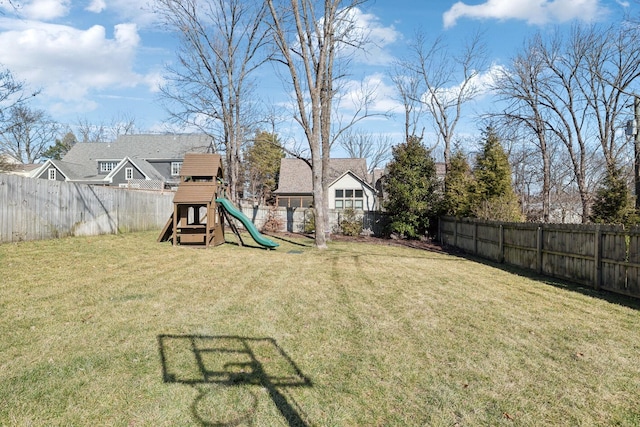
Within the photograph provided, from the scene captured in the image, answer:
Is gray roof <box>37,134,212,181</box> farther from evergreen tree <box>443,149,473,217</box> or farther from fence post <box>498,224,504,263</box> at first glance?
fence post <box>498,224,504,263</box>

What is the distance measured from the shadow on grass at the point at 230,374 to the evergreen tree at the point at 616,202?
10872 mm

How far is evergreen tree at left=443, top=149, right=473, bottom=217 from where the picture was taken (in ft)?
51.2

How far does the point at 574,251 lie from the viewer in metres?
7.94

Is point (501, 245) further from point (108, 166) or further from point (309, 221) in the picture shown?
point (108, 166)

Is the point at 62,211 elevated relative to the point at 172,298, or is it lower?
elevated

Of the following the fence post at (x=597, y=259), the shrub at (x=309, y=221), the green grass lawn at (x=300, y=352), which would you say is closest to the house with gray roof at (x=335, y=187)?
the shrub at (x=309, y=221)

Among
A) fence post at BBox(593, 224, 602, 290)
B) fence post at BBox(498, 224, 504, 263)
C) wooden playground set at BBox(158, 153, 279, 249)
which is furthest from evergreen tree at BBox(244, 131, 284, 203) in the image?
fence post at BBox(593, 224, 602, 290)

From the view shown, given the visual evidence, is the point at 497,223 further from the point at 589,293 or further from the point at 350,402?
the point at 350,402

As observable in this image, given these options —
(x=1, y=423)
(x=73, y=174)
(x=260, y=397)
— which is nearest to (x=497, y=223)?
(x=260, y=397)

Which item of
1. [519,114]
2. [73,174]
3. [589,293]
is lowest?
[589,293]

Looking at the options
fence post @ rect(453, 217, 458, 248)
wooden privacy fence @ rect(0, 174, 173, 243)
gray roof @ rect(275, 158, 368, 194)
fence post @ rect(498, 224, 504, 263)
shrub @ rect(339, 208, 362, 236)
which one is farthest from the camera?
gray roof @ rect(275, 158, 368, 194)

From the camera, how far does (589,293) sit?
22.5 ft

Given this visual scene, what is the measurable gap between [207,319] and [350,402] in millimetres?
2354

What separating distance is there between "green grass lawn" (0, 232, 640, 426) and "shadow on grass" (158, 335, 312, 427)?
0.05 feet
